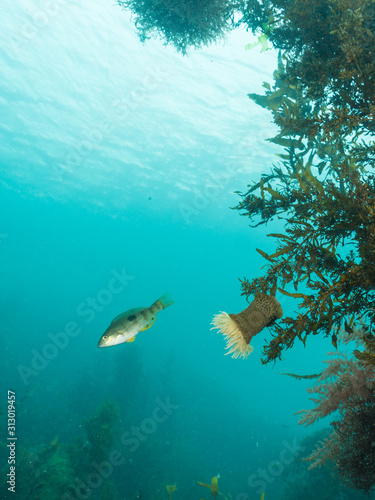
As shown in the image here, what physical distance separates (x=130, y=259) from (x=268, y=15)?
101400 mm

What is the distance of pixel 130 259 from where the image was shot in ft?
338

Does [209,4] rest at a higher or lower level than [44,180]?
lower

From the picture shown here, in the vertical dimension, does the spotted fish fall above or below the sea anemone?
above

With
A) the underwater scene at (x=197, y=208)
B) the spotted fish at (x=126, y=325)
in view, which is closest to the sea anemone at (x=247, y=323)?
the underwater scene at (x=197, y=208)

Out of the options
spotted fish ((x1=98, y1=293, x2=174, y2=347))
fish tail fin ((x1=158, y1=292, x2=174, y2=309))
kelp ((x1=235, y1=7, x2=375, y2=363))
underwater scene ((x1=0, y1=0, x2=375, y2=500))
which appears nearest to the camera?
kelp ((x1=235, y1=7, x2=375, y2=363))

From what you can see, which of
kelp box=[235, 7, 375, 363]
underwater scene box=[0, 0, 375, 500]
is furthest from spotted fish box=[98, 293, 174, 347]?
kelp box=[235, 7, 375, 363]

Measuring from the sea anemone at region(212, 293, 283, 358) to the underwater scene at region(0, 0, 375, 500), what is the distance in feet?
0.04

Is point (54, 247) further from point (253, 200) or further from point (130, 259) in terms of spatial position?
point (253, 200)

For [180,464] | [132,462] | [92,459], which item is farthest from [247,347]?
[180,464]

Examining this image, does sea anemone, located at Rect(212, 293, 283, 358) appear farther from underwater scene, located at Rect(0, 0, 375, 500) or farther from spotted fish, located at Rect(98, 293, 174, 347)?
spotted fish, located at Rect(98, 293, 174, 347)

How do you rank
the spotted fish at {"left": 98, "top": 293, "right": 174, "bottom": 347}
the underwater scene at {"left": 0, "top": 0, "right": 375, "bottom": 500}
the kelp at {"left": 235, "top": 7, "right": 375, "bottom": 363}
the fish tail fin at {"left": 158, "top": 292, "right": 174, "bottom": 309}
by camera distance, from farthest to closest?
the fish tail fin at {"left": 158, "top": 292, "right": 174, "bottom": 309} → the spotted fish at {"left": 98, "top": 293, "right": 174, "bottom": 347} → the underwater scene at {"left": 0, "top": 0, "right": 375, "bottom": 500} → the kelp at {"left": 235, "top": 7, "right": 375, "bottom": 363}

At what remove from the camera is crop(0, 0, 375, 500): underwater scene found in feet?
8.42

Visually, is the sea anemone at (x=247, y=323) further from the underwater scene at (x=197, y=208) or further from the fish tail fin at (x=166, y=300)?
the fish tail fin at (x=166, y=300)

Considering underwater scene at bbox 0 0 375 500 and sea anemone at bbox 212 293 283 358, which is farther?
underwater scene at bbox 0 0 375 500
